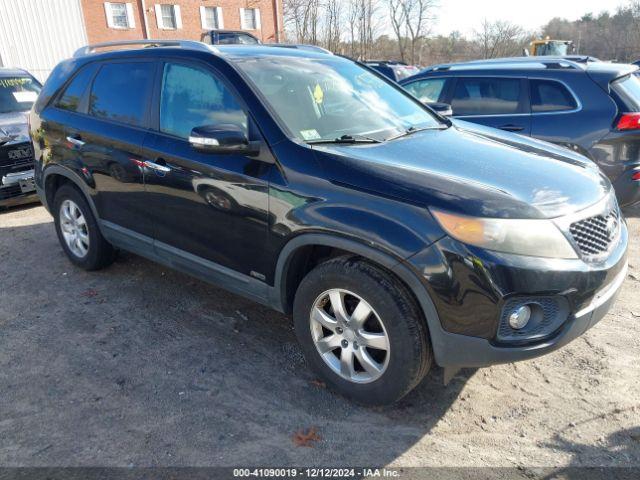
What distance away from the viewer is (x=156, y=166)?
134 inches

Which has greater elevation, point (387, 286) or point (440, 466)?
point (387, 286)

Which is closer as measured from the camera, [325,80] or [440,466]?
[440,466]

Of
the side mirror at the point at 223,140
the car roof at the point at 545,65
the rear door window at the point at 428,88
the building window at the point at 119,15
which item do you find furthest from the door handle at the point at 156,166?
the building window at the point at 119,15

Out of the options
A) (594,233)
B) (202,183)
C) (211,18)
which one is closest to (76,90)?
(202,183)

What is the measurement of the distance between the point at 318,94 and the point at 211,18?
29.4 m

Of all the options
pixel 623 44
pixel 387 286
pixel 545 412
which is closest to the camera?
pixel 387 286

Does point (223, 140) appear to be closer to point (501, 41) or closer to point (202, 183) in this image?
point (202, 183)

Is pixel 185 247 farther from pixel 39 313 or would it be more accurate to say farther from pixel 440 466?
pixel 440 466

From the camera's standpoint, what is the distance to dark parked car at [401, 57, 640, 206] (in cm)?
508

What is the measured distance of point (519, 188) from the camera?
2.48 meters

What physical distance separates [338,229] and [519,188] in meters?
0.91

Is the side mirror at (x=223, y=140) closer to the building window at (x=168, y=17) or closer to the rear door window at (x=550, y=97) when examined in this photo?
the rear door window at (x=550, y=97)

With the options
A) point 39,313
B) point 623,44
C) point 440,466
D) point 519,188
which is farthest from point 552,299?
point 623,44

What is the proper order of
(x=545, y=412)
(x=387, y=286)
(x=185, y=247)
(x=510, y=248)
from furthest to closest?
(x=185, y=247)
(x=545, y=412)
(x=387, y=286)
(x=510, y=248)
